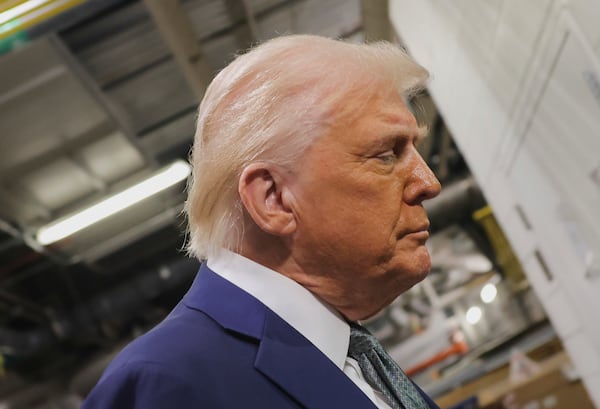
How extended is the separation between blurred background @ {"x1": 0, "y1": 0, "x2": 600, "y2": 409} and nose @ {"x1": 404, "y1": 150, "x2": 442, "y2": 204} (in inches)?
19.6

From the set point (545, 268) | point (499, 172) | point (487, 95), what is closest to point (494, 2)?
point (487, 95)

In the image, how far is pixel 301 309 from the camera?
0.98 metres

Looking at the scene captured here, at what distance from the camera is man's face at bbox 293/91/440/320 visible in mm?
969

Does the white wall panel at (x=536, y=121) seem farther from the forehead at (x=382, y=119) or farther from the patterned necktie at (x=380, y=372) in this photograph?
the patterned necktie at (x=380, y=372)

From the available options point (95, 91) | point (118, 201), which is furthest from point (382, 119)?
point (118, 201)

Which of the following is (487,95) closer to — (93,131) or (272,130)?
(272,130)

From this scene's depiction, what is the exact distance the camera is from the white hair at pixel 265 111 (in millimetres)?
1007

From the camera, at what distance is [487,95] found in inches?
103

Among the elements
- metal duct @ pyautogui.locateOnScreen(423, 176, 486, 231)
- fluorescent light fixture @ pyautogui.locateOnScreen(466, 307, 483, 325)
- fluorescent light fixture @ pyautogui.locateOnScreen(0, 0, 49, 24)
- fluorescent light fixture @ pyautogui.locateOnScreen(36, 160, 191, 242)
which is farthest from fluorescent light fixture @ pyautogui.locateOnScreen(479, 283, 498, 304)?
fluorescent light fixture @ pyautogui.locateOnScreen(0, 0, 49, 24)

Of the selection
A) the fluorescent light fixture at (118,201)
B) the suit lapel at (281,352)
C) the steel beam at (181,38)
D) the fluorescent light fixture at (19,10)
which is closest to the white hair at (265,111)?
the suit lapel at (281,352)

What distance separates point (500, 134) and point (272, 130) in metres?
1.90

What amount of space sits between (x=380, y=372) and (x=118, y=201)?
5.08 metres

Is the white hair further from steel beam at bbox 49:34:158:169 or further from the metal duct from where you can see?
the metal duct

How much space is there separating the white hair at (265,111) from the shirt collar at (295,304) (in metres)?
0.06
